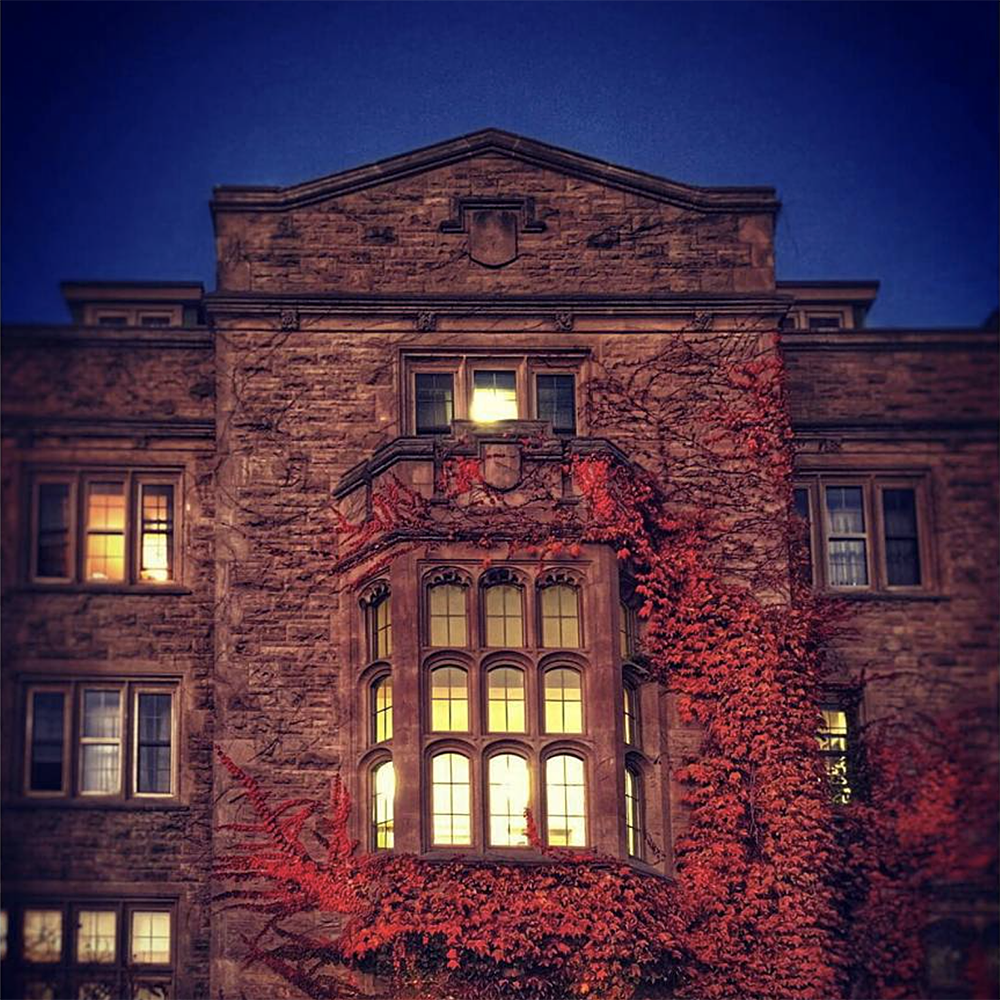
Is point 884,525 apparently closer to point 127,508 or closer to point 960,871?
point 960,871

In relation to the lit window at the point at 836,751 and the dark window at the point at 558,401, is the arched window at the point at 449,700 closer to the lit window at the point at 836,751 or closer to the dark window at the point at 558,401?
the dark window at the point at 558,401

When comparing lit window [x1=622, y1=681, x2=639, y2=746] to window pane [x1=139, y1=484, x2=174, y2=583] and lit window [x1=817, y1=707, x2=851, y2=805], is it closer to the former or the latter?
lit window [x1=817, y1=707, x2=851, y2=805]

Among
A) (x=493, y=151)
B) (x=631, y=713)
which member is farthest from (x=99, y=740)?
(x=493, y=151)

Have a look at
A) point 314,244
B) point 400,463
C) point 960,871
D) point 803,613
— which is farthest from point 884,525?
point 314,244

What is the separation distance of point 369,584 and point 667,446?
4.23 m

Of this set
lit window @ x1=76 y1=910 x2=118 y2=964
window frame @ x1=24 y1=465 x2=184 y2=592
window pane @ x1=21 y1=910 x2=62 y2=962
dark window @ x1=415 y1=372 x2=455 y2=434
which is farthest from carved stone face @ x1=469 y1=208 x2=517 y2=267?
window pane @ x1=21 y1=910 x2=62 y2=962

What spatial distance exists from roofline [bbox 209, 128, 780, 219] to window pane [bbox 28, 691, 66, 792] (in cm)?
660

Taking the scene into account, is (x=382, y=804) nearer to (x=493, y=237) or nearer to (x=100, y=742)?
(x=100, y=742)

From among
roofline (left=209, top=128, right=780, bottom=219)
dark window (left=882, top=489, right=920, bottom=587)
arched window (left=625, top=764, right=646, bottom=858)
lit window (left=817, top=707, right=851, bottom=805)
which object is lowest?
arched window (left=625, top=764, right=646, bottom=858)

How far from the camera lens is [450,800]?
2138cm

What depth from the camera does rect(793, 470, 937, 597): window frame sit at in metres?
24.5

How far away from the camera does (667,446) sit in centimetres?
2373

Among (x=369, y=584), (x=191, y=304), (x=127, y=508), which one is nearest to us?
(x=369, y=584)

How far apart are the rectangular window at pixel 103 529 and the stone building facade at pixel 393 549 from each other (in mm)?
45
